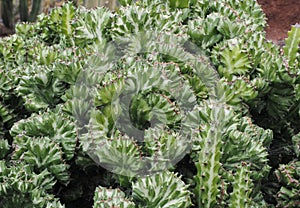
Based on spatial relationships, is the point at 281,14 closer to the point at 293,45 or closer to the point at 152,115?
the point at 293,45

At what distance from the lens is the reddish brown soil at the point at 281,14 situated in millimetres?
8375

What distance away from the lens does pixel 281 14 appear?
339 inches

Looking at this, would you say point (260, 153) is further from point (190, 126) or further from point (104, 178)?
point (104, 178)

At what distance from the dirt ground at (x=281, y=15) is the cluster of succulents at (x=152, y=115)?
559 cm

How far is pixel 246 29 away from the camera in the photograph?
9.38 feet

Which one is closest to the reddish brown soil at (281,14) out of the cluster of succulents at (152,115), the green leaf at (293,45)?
the green leaf at (293,45)

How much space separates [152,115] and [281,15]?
6787mm

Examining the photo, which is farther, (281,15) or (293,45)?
(281,15)

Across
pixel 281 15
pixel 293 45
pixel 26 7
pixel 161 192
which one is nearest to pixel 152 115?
pixel 161 192

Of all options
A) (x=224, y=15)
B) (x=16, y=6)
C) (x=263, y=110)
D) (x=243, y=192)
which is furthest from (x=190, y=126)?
(x=16, y=6)

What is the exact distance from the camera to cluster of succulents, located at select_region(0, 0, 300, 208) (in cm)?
217

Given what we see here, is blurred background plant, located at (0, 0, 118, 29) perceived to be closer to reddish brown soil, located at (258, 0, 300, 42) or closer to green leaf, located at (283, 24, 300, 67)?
reddish brown soil, located at (258, 0, 300, 42)

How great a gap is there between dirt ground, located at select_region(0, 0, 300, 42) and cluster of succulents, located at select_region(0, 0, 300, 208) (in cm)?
559

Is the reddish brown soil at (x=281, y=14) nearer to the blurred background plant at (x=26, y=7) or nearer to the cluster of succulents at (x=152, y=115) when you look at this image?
the blurred background plant at (x=26, y=7)
